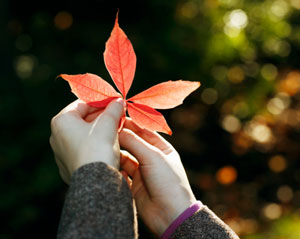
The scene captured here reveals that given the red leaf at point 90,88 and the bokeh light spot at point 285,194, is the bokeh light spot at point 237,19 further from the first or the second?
the red leaf at point 90,88

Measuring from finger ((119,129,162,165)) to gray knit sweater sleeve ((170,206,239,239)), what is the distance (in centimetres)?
23

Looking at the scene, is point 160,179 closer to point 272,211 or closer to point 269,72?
point 272,211

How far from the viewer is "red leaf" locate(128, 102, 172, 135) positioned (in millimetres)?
1182

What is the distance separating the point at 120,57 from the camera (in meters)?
1.10

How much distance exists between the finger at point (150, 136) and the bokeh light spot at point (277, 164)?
7.41 ft

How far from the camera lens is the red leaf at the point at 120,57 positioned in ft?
3.51

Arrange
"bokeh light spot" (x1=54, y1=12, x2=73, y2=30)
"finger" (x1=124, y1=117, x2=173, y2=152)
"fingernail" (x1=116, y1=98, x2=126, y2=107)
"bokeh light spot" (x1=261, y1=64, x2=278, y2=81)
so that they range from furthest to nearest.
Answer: "bokeh light spot" (x1=261, y1=64, x2=278, y2=81), "bokeh light spot" (x1=54, y1=12, x2=73, y2=30), "finger" (x1=124, y1=117, x2=173, y2=152), "fingernail" (x1=116, y1=98, x2=126, y2=107)

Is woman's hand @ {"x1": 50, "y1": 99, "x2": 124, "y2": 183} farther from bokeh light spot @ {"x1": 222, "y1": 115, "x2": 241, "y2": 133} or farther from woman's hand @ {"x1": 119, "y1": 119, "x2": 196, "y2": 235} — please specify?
bokeh light spot @ {"x1": 222, "y1": 115, "x2": 241, "y2": 133}

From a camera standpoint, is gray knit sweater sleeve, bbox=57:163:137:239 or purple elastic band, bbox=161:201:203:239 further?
purple elastic band, bbox=161:201:203:239

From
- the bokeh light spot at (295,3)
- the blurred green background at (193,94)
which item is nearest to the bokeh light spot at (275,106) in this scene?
the blurred green background at (193,94)

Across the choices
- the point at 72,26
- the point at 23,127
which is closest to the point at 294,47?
the point at 72,26

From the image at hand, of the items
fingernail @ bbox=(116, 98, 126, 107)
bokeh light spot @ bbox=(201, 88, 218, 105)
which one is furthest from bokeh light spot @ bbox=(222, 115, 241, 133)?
fingernail @ bbox=(116, 98, 126, 107)

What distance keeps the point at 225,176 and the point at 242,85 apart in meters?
0.85

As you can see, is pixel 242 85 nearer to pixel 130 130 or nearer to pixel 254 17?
pixel 254 17
